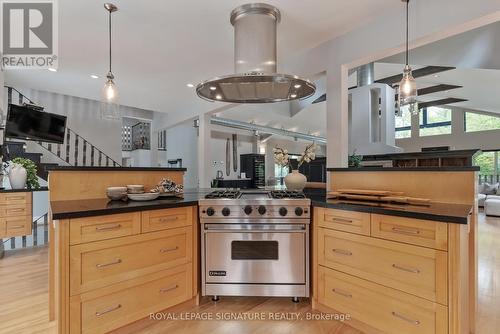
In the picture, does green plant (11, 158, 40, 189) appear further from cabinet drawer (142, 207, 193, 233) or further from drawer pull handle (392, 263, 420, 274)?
drawer pull handle (392, 263, 420, 274)

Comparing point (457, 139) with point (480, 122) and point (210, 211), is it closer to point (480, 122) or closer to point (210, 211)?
point (480, 122)

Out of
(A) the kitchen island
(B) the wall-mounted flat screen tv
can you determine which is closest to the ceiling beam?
(A) the kitchen island

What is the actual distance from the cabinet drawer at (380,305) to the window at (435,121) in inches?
460

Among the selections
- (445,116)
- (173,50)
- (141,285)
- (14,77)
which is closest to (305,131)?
(445,116)

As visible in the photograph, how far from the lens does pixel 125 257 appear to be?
192 centimetres

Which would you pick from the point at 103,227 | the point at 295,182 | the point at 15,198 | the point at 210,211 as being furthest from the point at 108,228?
the point at 15,198

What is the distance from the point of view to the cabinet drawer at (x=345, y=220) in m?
1.95

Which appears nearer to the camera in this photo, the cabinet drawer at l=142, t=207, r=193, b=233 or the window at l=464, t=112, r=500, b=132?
the cabinet drawer at l=142, t=207, r=193, b=233

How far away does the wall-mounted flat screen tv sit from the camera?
15.9ft

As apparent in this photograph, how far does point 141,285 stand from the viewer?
6.57ft

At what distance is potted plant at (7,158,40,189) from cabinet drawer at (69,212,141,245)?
322 centimetres

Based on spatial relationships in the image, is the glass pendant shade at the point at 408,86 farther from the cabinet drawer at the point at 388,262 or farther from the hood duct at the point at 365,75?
the hood duct at the point at 365,75

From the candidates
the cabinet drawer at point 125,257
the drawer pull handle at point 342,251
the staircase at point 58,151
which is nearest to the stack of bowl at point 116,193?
the cabinet drawer at point 125,257

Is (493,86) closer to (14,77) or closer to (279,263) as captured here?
(279,263)
